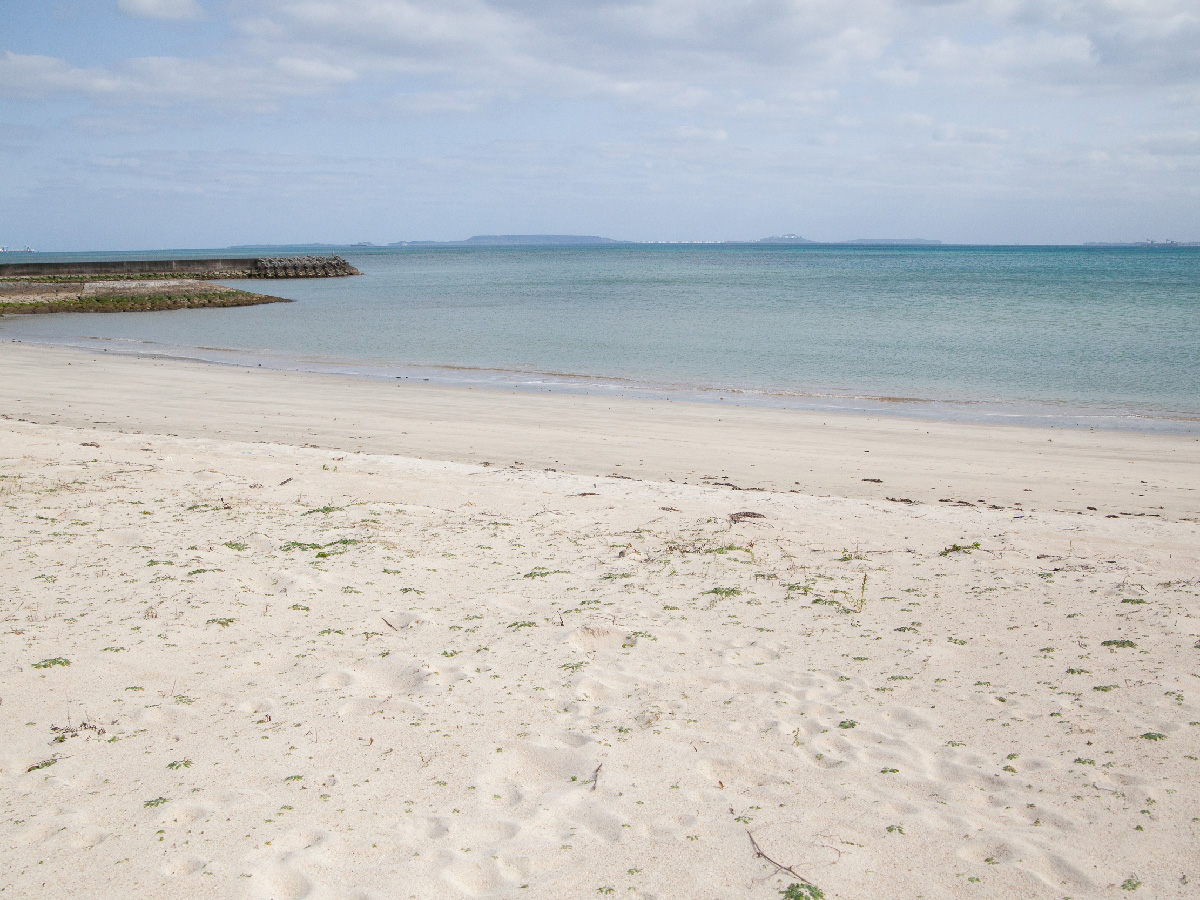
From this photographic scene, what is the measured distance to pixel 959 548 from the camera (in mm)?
6844

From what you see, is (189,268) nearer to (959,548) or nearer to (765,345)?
(765,345)

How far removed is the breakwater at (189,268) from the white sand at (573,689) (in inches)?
1999

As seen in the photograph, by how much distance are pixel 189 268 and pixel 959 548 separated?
65.1 m

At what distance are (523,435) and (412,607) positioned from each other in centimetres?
771

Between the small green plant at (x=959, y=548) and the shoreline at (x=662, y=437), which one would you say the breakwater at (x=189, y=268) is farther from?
the small green plant at (x=959, y=548)

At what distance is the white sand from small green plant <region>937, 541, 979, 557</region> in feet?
0.37

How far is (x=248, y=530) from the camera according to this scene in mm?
6703

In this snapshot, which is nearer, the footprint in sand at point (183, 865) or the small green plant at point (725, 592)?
the footprint in sand at point (183, 865)

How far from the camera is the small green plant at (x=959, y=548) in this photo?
675 cm

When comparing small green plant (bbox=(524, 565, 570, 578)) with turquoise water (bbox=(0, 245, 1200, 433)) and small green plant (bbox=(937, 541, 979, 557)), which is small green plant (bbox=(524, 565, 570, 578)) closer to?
small green plant (bbox=(937, 541, 979, 557))

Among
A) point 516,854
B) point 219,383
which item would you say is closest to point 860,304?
point 219,383

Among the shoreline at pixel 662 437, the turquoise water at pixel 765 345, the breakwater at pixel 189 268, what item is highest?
the breakwater at pixel 189 268

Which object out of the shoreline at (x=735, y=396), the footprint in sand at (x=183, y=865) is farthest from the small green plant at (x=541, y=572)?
the shoreline at (x=735, y=396)

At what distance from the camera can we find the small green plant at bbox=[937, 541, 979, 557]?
675 centimetres
